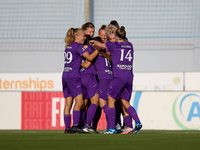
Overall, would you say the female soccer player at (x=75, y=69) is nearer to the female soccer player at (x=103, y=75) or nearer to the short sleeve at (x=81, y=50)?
the short sleeve at (x=81, y=50)

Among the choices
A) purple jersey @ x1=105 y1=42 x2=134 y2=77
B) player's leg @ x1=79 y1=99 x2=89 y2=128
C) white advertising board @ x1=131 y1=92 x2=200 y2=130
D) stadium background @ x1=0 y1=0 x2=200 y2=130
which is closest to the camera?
purple jersey @ x1=105 y1=42 x2=134 y2=77

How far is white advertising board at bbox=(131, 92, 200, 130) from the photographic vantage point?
291 inches

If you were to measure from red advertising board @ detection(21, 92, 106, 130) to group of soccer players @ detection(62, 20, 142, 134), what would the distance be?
97.5 inches

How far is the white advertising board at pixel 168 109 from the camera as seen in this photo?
7.40m

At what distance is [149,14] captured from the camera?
1403 centimetres

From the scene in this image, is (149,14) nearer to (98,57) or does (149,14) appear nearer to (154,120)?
(154,120)

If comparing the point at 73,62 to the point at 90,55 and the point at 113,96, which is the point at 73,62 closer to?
the point at 90,55

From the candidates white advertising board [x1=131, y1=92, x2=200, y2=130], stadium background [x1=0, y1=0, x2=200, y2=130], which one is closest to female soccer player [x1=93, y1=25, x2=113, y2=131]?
white advertising board [x1=131, y1=92, x2=200, y2=130]

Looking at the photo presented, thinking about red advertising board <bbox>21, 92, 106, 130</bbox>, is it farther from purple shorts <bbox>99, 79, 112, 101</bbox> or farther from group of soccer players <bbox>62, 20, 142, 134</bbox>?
purple shorts <bbox>99, 79, 112, 101</bbox>

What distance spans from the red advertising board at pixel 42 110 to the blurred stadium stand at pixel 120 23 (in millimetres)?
5861

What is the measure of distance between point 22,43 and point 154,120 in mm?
7583

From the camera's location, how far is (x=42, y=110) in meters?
7.66

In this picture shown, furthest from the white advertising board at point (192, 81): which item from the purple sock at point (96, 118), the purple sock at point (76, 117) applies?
the purple sock at point (76, 117)

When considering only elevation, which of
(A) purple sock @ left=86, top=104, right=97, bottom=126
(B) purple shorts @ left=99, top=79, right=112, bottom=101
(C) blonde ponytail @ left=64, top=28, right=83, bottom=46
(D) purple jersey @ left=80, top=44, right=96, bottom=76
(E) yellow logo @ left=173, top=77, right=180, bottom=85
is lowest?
(E) yellow logo @ left=173, top=77, right=180, bottom=85
